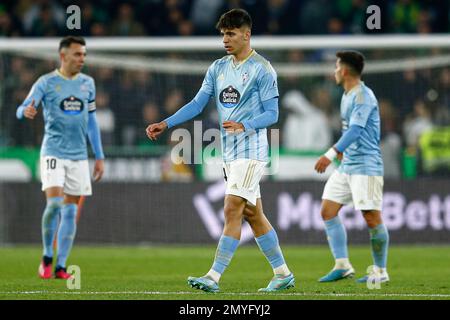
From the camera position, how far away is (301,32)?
19781 mm

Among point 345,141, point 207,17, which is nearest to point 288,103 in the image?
point 207,17

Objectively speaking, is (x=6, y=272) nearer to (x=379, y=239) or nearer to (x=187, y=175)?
(x=379, y=239)

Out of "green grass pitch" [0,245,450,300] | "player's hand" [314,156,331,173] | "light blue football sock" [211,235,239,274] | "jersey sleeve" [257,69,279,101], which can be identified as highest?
"jersey sleeve" [257,69,279,101]

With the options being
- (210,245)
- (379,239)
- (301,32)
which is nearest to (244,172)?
(379,239)

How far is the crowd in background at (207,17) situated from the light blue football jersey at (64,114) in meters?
8.19

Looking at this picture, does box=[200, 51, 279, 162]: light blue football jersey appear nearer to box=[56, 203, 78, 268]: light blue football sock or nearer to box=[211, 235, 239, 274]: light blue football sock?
box=[211, 235, 239, 274]: light blue football sock

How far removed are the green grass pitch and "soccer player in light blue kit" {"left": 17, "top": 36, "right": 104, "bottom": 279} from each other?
0.67 metres

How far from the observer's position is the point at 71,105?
11.6 metres

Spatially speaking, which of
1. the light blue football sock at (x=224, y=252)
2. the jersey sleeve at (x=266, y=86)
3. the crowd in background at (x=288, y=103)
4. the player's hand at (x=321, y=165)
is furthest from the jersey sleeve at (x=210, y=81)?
the crowd in background at (x=288, y=103)

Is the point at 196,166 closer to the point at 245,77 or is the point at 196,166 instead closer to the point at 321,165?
the point at 321,165

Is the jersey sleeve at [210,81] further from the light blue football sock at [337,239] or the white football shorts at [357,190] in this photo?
the light blue football sock at [337,239]

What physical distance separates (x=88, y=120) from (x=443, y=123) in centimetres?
675

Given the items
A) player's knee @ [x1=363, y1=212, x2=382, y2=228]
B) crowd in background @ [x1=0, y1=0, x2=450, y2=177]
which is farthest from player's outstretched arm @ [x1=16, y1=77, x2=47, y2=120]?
crowd in background @ [x1=0, y1=0, x2=450, y2=177]

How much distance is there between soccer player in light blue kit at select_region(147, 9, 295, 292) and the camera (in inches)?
356
